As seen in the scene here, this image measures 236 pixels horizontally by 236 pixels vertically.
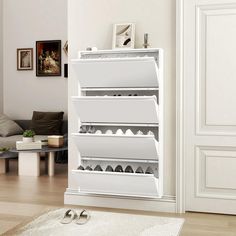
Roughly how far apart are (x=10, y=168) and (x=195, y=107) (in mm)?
3702

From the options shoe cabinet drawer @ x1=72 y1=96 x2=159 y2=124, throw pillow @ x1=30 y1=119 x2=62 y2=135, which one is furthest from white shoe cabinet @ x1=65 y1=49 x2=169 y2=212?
throw pillow @ x1=30 y1=119 x2=62 y2=135

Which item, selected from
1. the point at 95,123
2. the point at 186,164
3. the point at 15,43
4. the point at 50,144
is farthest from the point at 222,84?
the point at 15,43

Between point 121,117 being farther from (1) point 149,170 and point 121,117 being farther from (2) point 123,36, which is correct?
(2) point 123,36

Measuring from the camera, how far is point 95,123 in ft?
13.0

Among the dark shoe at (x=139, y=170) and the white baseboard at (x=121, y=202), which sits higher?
the dark shoe at (x=139, y=170)

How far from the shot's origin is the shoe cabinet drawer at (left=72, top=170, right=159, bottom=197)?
3.68 metres

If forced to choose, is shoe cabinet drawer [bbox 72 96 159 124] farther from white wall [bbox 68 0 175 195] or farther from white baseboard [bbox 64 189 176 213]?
white baseboard [bbox 64 189 176 213]

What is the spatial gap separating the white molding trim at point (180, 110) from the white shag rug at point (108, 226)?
0.34 m

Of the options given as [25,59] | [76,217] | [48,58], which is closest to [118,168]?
[76,217]

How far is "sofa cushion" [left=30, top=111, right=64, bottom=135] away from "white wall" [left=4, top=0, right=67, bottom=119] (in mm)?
331

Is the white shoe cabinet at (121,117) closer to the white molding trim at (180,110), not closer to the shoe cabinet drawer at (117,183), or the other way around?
the shoe cabinet drawer at (117,183)

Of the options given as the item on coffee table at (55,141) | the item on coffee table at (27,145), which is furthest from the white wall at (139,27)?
the item on coffee table at (55,141)

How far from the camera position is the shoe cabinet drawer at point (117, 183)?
368 cm

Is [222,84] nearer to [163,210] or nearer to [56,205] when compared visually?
[163,210]
